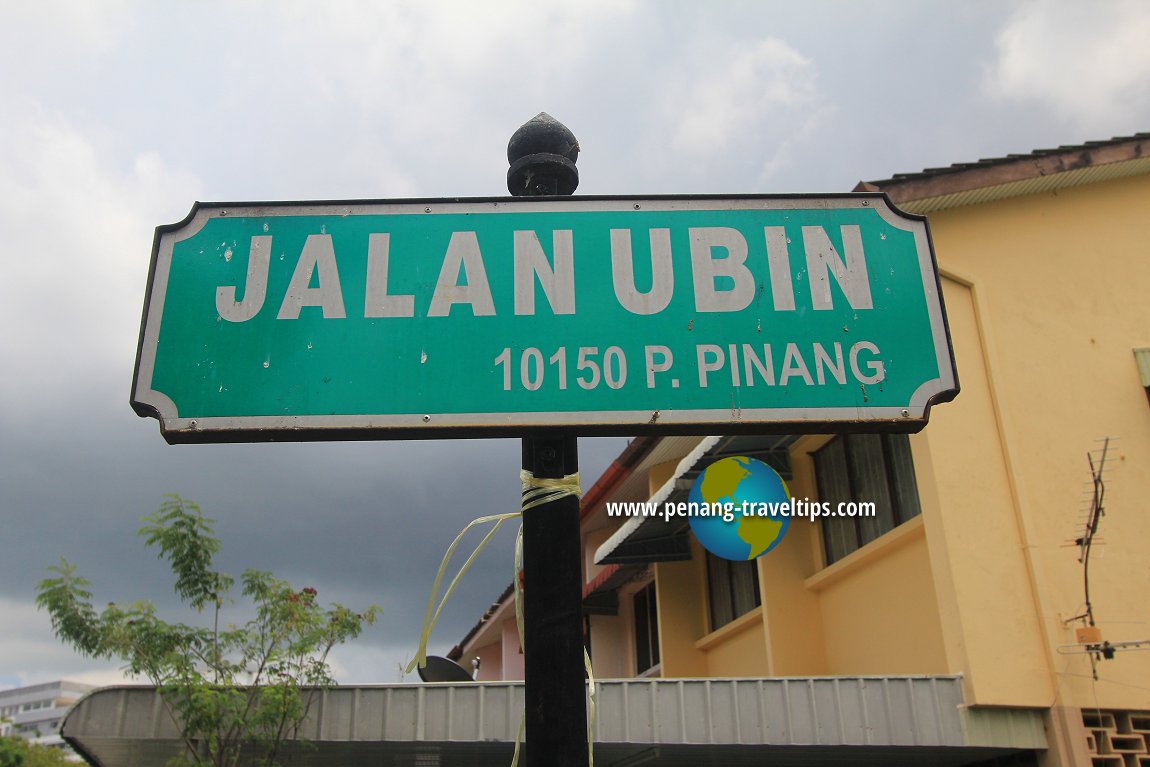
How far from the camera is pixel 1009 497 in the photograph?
797 cm

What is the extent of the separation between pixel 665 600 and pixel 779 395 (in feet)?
40.0

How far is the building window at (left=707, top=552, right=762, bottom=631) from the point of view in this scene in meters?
11.8

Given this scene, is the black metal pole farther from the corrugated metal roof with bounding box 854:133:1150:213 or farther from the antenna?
A: the corrugated metal roof with bounding box 854:133:1150:213

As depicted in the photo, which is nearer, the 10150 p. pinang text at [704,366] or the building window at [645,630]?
the 10150 p. pinang text at [704,366]

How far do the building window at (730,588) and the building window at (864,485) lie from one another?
1.43 metres

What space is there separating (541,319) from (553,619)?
645mm

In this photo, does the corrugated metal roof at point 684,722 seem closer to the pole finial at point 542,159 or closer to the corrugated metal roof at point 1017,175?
the corrugated metal roof at point 1017,175

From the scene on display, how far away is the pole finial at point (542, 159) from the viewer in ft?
7.79

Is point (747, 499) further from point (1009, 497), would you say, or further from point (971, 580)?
point (971, 580)

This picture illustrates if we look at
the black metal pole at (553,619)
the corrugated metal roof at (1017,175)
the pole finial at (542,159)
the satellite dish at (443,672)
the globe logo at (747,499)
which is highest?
the corrugated metal roof at (1017,175)

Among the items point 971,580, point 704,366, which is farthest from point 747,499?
point 704,366

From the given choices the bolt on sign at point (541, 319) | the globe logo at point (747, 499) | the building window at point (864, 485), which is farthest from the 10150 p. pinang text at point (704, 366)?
the globe logo at point (747, 499)

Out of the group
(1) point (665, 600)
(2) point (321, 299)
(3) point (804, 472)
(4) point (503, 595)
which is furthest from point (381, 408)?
(4) point (503, 595)

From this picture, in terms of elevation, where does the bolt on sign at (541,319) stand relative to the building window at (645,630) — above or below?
below
